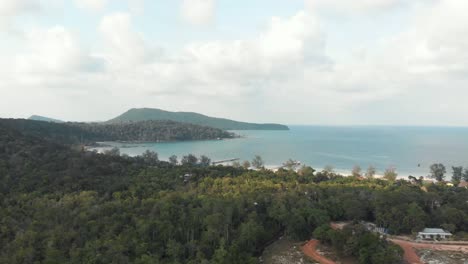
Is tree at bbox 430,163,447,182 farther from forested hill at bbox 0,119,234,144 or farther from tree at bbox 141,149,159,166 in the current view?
forested hill at bbox 0,119,234,144

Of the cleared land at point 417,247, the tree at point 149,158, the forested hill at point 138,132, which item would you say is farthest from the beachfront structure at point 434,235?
the forested hill at point 138,132

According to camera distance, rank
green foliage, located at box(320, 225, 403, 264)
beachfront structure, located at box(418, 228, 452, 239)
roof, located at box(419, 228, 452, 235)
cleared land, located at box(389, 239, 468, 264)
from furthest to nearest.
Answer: roof, located at box(419, 228, 452, 235) < beachfront structure, located at box(418, 228, 452, 239) < cleared land, located at box(389, 239, 468, 264) < green foliage, located at box(320, 225, 403, 264)

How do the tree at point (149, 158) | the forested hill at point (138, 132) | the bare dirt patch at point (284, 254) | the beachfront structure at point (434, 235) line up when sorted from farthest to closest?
the forested hill at point (138, 132) → the tree at point (149, 158) → the beachfront structure at point (434, 235) → the bare dirt patch at point (284, 254)

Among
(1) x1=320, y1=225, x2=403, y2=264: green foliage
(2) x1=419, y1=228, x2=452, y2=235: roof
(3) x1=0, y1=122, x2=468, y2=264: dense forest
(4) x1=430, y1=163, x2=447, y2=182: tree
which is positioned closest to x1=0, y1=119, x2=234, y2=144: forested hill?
(3) x1=0, y1=122, x2=468, y2=264: dense forest

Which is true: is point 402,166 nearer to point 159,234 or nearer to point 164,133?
point 159,234

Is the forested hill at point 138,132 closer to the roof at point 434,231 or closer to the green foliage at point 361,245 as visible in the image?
the green foliage at point 361,245

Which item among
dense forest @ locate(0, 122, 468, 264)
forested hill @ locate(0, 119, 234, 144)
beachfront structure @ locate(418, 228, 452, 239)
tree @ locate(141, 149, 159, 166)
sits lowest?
beachfront structure @ locate(418, 228, 452, 239)

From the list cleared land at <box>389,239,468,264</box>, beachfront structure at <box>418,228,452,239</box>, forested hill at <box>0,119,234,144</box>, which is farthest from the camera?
forested hill at <box>0,119,234,144</box>
